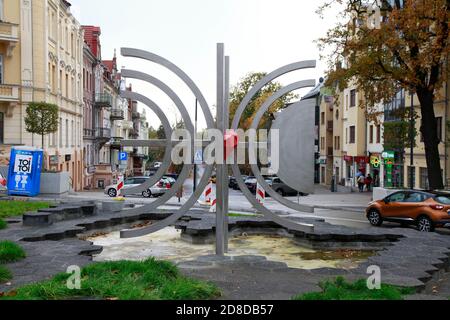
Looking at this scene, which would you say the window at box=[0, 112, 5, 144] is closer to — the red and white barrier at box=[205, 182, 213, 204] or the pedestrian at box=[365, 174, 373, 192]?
the red and white barrier at box=[205, 182, 213, 204]

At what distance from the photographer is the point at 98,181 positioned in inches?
1874

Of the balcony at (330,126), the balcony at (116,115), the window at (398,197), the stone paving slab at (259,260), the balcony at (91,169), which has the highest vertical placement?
the balcony at (116,115)

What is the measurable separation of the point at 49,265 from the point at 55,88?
29.4 meters

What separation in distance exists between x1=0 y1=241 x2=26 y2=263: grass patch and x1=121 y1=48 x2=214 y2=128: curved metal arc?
4200 mm

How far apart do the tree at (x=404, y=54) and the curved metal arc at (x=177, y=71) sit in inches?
561

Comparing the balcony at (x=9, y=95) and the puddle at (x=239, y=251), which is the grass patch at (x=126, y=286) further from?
the balcony at (x=9, y=95)

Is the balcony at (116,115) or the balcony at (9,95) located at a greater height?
the balcony at (116,115)

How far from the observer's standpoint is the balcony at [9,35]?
99.9 feet

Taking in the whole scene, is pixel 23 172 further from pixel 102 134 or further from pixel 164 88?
pixel 102 134

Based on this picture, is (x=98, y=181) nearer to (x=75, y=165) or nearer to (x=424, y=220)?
(x=75, y=165)

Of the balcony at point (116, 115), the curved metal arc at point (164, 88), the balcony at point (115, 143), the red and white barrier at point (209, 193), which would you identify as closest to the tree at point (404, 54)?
the red and white barrier at point (209, 193)

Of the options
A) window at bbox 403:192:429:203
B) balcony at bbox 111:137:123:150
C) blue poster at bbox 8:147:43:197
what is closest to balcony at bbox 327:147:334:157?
balcony at bbox 111:137:123:150

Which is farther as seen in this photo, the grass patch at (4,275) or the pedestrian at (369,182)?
the pedestrian at (369,182)

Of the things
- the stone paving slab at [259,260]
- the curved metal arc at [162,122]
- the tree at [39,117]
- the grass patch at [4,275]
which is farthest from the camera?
the tree at [39,117]
